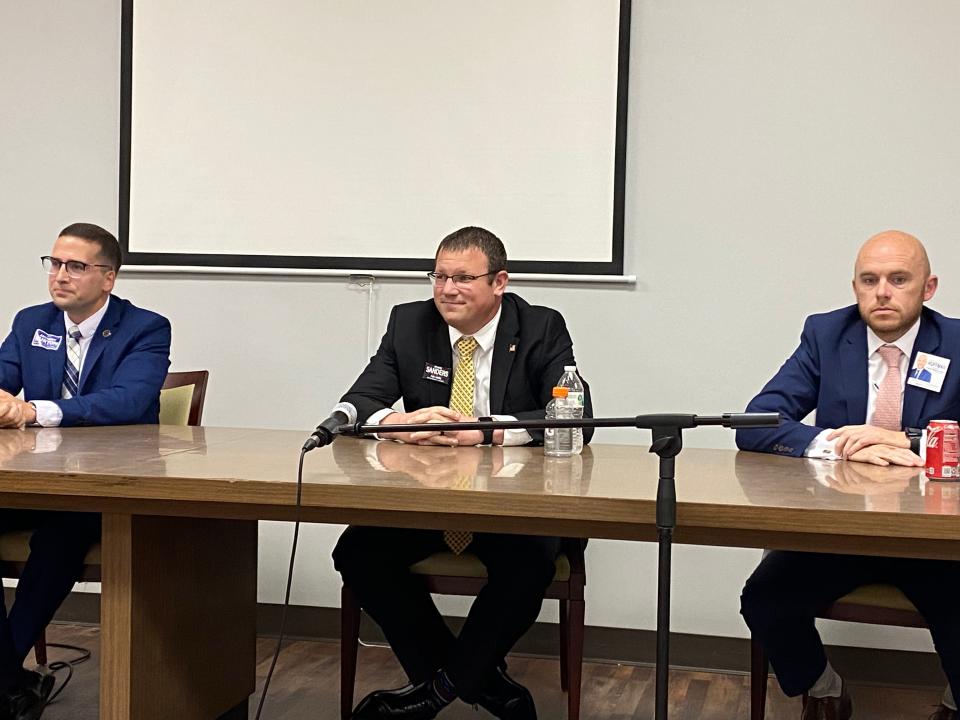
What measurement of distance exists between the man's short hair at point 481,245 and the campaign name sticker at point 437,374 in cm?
28

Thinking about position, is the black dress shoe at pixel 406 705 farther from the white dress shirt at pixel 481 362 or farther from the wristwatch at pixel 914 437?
the wristwatch at pixel 914 437

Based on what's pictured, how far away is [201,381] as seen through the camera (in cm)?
341

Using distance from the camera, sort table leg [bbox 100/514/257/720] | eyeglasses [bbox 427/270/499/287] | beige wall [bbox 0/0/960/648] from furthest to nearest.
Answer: beige wall [bbox 0/0/960/648] → eyeglasses [bbox 427/270/499/287] → table leg [bbox 100/514/257/720]

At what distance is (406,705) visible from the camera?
2701mm

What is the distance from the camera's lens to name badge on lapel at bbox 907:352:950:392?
265cm

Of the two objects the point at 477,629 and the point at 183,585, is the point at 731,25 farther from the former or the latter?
the point at 183,585

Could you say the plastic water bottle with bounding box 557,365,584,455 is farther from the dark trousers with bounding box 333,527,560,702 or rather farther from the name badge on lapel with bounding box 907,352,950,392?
the name badge on lapel with bounding box 907,352,950,392

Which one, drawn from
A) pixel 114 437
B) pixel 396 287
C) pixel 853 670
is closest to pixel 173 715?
pixel 114 437

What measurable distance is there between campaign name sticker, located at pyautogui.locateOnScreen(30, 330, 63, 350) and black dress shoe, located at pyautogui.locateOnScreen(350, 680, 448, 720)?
1388 mm

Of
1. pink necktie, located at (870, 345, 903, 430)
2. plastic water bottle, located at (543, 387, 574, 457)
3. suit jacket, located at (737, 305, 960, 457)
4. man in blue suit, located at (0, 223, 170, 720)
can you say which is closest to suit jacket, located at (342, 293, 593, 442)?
plastic water bottle, located at (543, 387, 574, 457)

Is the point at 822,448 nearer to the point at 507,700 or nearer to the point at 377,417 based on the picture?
the point at 507,700

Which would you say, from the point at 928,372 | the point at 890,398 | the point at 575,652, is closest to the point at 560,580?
the point at 575,652

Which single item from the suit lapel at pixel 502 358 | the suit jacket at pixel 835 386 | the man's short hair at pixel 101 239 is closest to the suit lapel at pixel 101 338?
the man's short hair at pixel 101 239

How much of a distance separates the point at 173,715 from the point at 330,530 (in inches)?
59.6
